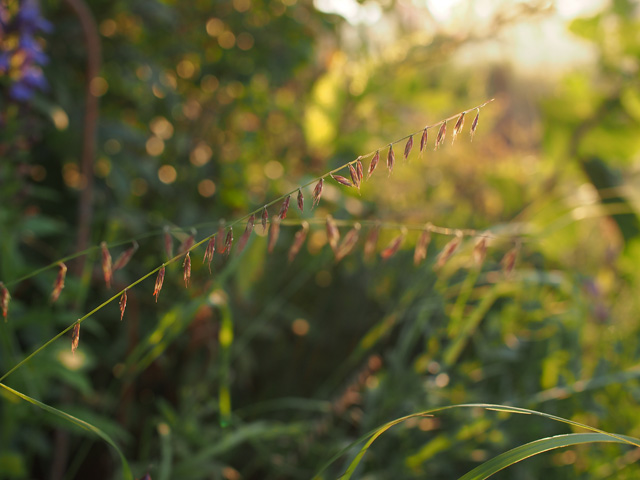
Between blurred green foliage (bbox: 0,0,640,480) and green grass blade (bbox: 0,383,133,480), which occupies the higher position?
blurred green foliage (bbox: 0,0,640,480)

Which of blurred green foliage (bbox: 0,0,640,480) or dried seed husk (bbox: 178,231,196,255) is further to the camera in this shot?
blurred green foliage (bbox: 0,0,640,480)

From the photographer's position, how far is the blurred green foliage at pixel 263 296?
2.89ft

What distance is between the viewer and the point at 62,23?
113cm

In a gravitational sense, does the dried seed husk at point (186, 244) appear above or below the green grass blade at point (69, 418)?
above

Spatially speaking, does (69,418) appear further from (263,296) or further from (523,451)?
(263,296)

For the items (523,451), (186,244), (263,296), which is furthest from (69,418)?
(263,296)

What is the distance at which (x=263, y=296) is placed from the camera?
130 cm

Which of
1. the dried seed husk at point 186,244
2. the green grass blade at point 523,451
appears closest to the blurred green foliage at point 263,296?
the dried seed husk at point 186,244

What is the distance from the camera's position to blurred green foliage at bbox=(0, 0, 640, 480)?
882mm

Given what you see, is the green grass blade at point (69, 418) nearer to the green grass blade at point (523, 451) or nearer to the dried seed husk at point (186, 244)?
the dried seed husk at point (186, 244)

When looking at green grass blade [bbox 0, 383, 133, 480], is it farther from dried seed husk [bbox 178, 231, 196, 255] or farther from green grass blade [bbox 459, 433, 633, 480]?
green grass blade [bbox 459, 433, 633, 480]

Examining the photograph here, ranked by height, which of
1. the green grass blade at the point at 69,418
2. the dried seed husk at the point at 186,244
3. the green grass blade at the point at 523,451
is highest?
the dried seed husk at the point at 186,244

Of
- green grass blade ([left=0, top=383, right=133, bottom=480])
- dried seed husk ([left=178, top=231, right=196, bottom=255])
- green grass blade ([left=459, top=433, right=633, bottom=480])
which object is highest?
dried seed husk ([left=178, top=231, right=196, bottom=255])

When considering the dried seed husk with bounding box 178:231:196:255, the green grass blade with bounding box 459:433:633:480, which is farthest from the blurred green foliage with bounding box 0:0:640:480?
the green grass blade with bounding box 459:433:633:480
